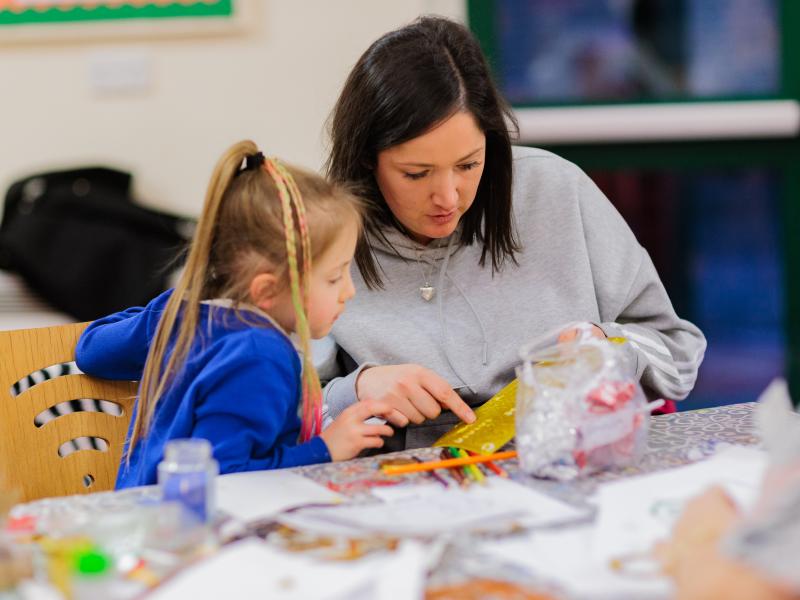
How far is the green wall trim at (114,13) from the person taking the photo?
113 inches

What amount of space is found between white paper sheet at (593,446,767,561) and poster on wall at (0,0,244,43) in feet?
6.93

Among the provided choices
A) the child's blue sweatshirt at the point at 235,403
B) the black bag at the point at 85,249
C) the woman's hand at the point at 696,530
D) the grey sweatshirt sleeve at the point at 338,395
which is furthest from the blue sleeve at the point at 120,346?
the black bag at the point at 85,249

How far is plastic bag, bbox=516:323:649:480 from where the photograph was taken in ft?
3.80

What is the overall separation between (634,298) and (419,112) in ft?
1.49

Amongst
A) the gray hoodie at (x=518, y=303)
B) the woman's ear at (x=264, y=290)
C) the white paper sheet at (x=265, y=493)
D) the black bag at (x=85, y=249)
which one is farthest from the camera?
the black bag at (x=85, y=249)

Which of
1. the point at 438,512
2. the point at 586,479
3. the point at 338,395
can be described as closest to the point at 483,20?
the point at 338,395

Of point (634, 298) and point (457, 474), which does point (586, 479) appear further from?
point (634, 298)

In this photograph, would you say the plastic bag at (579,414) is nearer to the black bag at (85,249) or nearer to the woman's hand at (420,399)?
the woman's hand at (420,399)

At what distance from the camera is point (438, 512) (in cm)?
104

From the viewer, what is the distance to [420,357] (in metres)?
1.56

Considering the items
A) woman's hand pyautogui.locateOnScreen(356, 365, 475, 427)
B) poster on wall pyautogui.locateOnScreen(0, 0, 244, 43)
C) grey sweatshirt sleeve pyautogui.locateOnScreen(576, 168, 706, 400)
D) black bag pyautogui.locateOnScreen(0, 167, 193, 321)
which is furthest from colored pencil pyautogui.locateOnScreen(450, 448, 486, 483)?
poster on wall pyautogui.locateOnScreen(0, 0, 244, 43)

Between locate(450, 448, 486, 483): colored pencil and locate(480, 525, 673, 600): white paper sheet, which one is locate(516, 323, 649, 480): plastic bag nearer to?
locate(450, 448, 486, 483): colored pencil

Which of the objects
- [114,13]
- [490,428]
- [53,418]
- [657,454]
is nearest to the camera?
[657,454]

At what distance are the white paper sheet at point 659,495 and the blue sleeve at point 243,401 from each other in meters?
0.38
